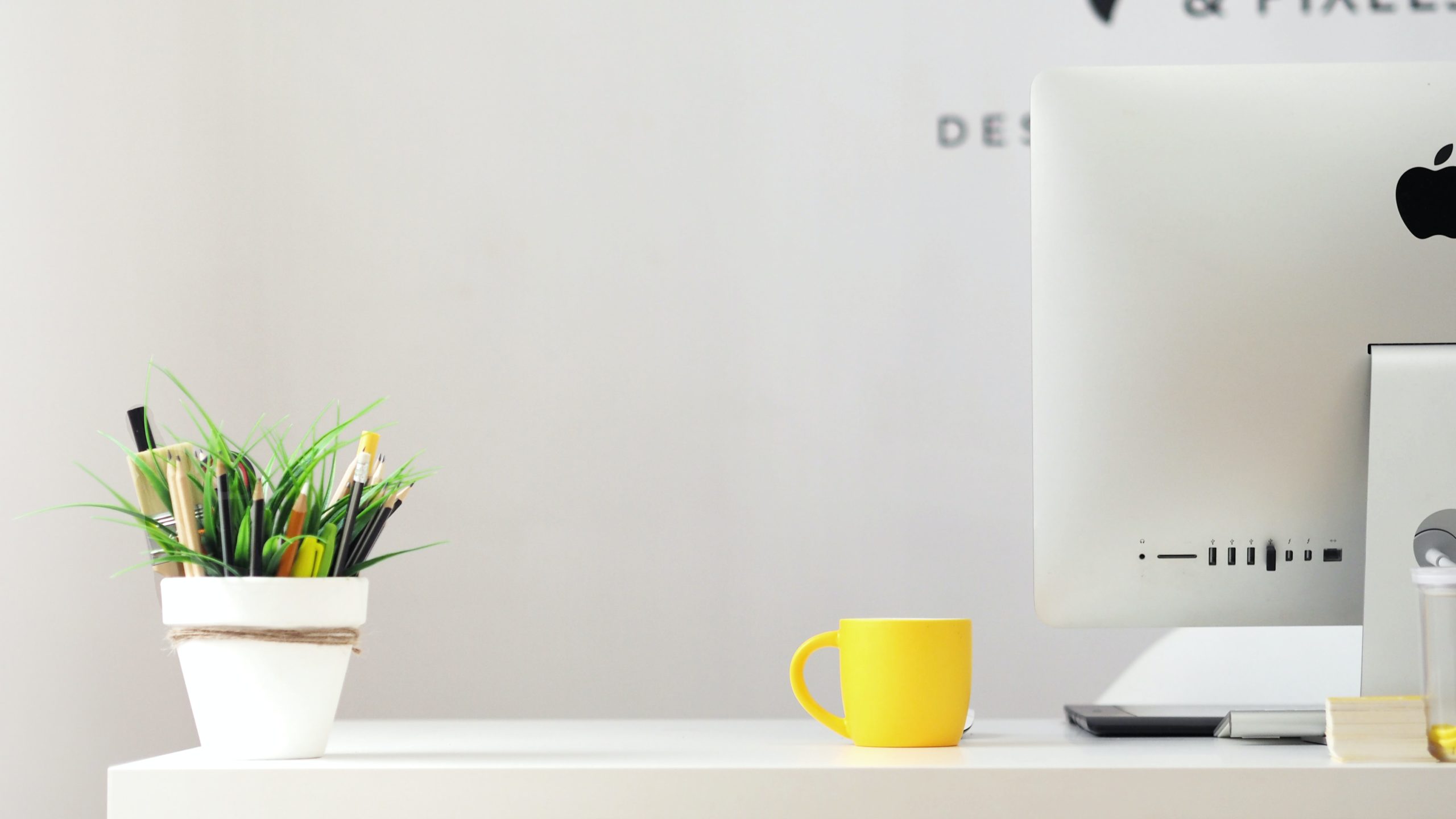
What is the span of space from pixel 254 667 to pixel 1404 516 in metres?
0.70

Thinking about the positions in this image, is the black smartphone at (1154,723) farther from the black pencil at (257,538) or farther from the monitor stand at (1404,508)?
the black pencil at (257,538)

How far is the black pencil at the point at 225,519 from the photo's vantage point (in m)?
0.63

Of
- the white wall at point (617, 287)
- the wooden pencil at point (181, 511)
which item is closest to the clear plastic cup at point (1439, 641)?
the wooden pencil at point (181, 511)

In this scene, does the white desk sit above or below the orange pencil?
below

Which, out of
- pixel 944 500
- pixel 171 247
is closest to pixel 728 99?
pixel 944 500

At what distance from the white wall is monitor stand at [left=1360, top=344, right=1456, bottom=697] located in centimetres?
121

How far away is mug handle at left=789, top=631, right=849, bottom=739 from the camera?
0.73 m

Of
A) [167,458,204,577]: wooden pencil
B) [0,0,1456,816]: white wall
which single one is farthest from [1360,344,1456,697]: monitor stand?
[0,0,1456,816]: white wall

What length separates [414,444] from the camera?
1.95 metres

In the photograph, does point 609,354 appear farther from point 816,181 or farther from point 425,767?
point 425,767

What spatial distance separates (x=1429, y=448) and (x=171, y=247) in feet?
6.11

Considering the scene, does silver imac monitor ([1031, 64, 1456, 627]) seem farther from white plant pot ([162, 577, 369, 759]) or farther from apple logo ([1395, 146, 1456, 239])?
white plant pot ([162, 577, 369, 759])

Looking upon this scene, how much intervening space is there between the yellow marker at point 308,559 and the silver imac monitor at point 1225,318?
0.48m

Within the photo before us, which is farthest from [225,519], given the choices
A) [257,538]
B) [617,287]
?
[617,287]
